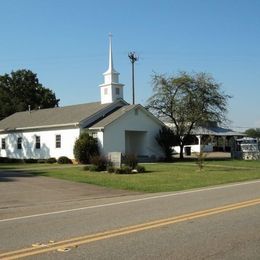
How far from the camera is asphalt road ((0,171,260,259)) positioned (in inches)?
312

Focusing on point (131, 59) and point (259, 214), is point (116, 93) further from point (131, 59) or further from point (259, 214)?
point (259, 214)

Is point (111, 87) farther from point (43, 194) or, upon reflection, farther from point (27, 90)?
point (27, 90)

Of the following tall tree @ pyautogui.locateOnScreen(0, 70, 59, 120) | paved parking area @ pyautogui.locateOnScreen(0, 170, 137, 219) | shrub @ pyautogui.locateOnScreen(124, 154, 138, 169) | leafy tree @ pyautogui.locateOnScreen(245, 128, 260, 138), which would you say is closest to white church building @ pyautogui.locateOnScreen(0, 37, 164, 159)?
shrub @ pyautogui.locateOnScreen(124, 154, 138, 169)

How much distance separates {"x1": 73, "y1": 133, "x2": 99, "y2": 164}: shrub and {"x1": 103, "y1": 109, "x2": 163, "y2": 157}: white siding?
939 millimetres

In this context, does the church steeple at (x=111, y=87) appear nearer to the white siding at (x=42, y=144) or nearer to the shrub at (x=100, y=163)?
the white siding at (x=42, y=144)

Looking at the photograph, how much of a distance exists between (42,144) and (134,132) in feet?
26.4

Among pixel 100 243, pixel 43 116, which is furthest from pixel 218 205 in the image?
pixel 43 116

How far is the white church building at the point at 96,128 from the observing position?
135 feet

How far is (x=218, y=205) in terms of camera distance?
13703 millimetres

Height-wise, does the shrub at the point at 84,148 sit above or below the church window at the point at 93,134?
below

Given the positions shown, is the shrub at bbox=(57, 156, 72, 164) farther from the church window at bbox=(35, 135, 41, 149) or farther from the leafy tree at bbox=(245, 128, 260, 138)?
the leafy tree at bbox=(245, 128, 260, 138)

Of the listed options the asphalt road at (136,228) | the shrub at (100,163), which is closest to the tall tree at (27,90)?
the shrub at (100,163)

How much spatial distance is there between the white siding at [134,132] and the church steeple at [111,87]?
3.23m

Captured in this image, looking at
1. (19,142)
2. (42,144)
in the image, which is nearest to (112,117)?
(42,144)
